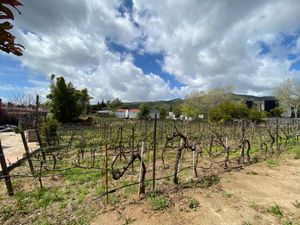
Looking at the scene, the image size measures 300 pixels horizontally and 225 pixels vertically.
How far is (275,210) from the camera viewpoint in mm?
3213

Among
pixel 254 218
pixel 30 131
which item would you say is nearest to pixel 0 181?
pixel 254 218

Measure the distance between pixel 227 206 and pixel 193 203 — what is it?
0.49 metres

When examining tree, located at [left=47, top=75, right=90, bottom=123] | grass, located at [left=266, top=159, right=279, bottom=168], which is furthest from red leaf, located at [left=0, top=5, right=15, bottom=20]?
tree, located at [left=47, top=75, right=90, bottom=123]

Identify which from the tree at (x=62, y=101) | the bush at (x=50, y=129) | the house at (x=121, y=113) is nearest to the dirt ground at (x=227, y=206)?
the bush at (x=50, y=129)

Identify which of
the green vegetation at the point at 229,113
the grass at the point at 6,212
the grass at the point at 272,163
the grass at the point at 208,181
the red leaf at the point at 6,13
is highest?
the red leaf at the point at 6,13

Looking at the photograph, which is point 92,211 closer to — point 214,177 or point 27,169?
point 214,177

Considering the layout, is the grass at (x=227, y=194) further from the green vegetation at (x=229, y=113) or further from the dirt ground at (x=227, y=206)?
the green vegetation at (x=229, y=113)

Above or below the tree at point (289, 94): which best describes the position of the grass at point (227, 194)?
below

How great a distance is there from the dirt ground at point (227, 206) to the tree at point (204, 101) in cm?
3995

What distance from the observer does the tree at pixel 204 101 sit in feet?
143

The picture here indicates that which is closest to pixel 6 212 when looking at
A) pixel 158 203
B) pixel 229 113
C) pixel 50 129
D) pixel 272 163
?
pixel 158 203

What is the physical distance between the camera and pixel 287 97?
34625mm

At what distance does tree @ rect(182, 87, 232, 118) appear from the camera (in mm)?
43656

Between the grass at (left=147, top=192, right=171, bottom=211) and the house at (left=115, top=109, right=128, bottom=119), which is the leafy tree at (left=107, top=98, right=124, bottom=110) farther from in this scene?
the grass at (left=147, top=192, right=171, bottom=211)
